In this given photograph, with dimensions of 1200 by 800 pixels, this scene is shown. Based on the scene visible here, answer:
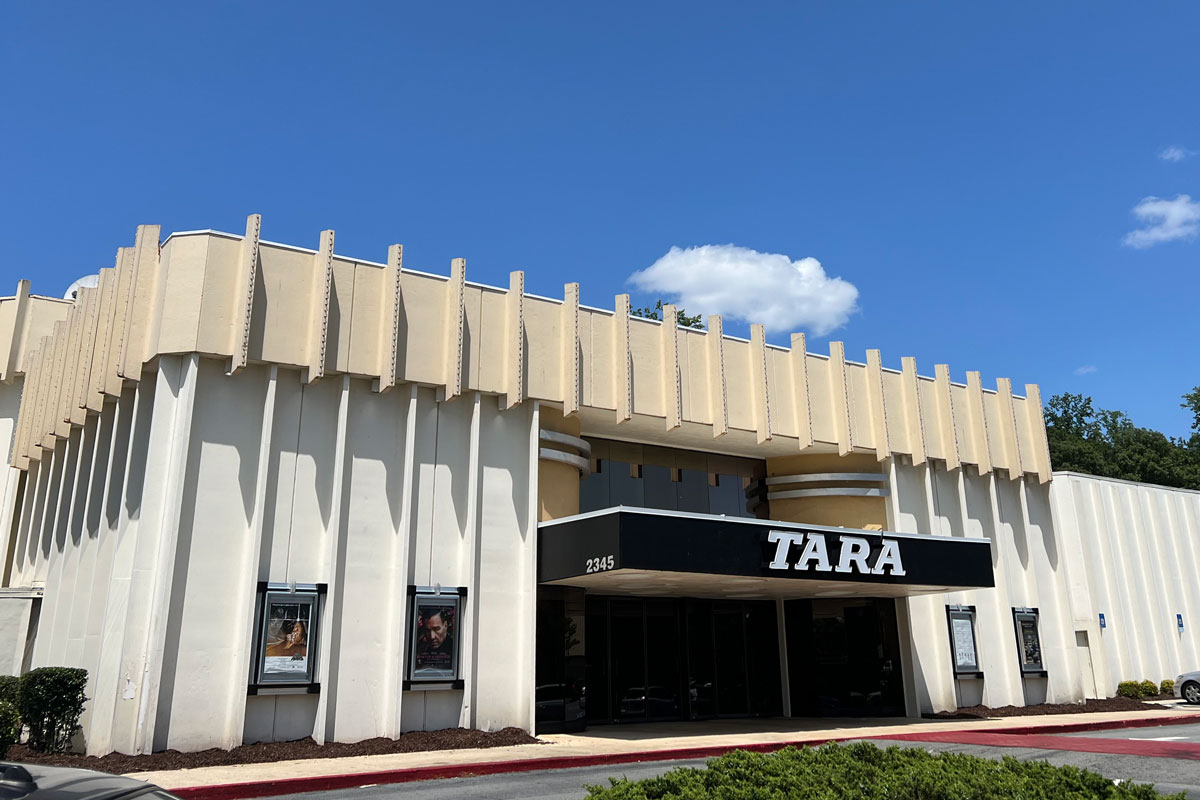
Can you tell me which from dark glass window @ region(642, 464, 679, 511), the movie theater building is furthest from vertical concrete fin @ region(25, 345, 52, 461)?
dark glass window @ region(642, 464, 679, 511)

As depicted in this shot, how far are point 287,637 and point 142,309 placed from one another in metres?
7.33

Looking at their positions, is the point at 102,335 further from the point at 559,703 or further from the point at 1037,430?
the point at 1037,430

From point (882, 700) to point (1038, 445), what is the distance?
34.1 ft

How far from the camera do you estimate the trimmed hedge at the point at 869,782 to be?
24.3ft

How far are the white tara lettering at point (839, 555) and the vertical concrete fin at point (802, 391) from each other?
4690 mm

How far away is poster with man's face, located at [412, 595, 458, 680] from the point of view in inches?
736

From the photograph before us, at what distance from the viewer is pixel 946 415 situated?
27.6 meters

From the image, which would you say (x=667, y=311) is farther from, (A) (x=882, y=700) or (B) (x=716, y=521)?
(A) (x=882, y=700)

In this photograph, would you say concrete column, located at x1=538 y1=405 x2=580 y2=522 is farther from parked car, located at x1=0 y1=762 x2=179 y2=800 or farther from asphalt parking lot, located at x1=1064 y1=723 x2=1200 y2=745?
parked car, located at x1=0 y1=762 x2=179 y2=800

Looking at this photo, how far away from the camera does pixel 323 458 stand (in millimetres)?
19109

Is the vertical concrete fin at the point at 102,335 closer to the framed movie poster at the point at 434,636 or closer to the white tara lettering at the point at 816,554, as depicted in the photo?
the framed movie poster at the point at 434,636

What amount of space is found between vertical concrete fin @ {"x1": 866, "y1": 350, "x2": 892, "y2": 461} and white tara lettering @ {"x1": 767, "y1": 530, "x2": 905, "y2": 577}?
5.41 metres

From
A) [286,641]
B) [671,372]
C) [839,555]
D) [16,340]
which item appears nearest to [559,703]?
[286,641]

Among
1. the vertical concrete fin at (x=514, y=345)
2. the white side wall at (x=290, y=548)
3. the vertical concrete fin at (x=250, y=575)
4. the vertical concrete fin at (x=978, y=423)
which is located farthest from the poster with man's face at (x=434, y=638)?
the vertical concrete fin at (x=978, y=423)
